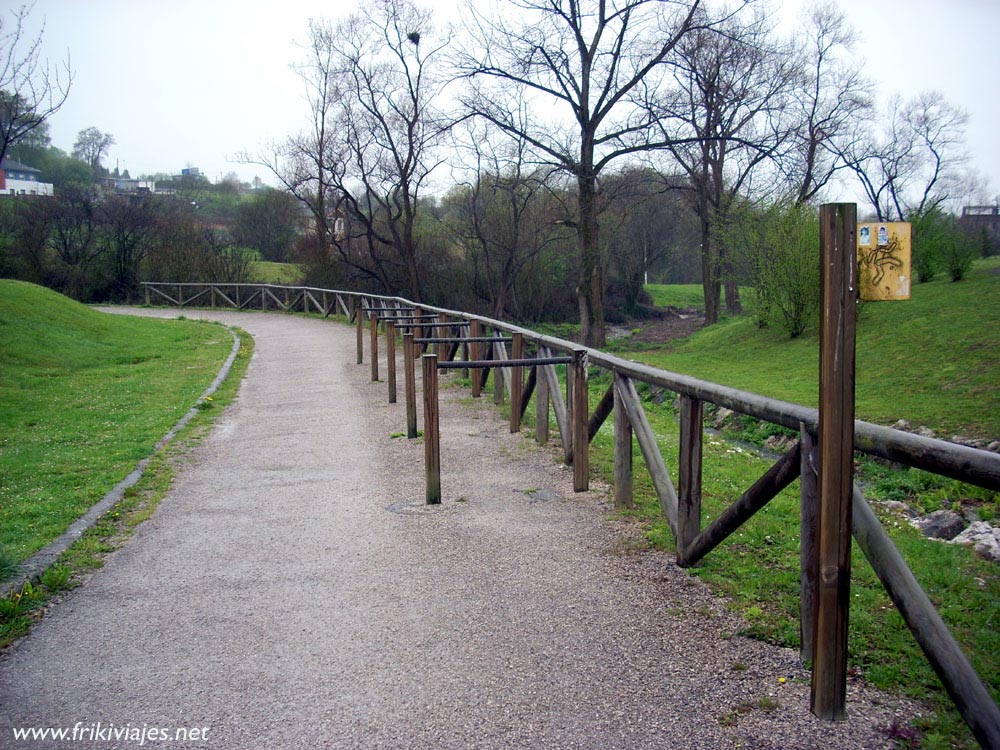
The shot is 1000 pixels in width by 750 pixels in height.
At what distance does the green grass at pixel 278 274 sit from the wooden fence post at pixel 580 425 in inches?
1215

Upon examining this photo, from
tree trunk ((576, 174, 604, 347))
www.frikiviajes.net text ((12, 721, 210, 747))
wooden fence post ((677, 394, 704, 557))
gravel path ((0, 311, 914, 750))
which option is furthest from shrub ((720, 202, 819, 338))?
www.frikiviajes.net text ((12, 721, 210, 747))

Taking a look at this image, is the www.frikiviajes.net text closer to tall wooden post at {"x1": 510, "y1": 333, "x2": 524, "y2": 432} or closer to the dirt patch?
tall wooden post at {"x1": 510, "y1": 333, "x2": 524, "y2": 432}

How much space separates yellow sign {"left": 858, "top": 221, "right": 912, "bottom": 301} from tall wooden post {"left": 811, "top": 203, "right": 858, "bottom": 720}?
0.04 metres

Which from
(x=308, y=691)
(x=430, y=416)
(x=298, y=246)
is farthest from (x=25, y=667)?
(x=298, y=246)

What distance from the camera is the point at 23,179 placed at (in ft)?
152

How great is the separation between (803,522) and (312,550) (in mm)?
3024

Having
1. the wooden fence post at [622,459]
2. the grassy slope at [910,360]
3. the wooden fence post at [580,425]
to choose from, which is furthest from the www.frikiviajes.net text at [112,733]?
the grassy slope at [910,360]

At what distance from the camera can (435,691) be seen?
3479mm

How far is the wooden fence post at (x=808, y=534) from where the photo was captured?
3.40 m

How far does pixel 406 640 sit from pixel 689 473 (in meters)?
1.71

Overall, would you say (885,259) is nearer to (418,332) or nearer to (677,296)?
(418,332)

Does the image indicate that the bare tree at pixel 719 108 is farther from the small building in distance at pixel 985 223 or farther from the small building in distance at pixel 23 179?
the small building in distance at pixel 23 179

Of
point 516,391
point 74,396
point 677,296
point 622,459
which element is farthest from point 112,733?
point 677,296

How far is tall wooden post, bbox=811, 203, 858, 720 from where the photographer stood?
2.96 meters
